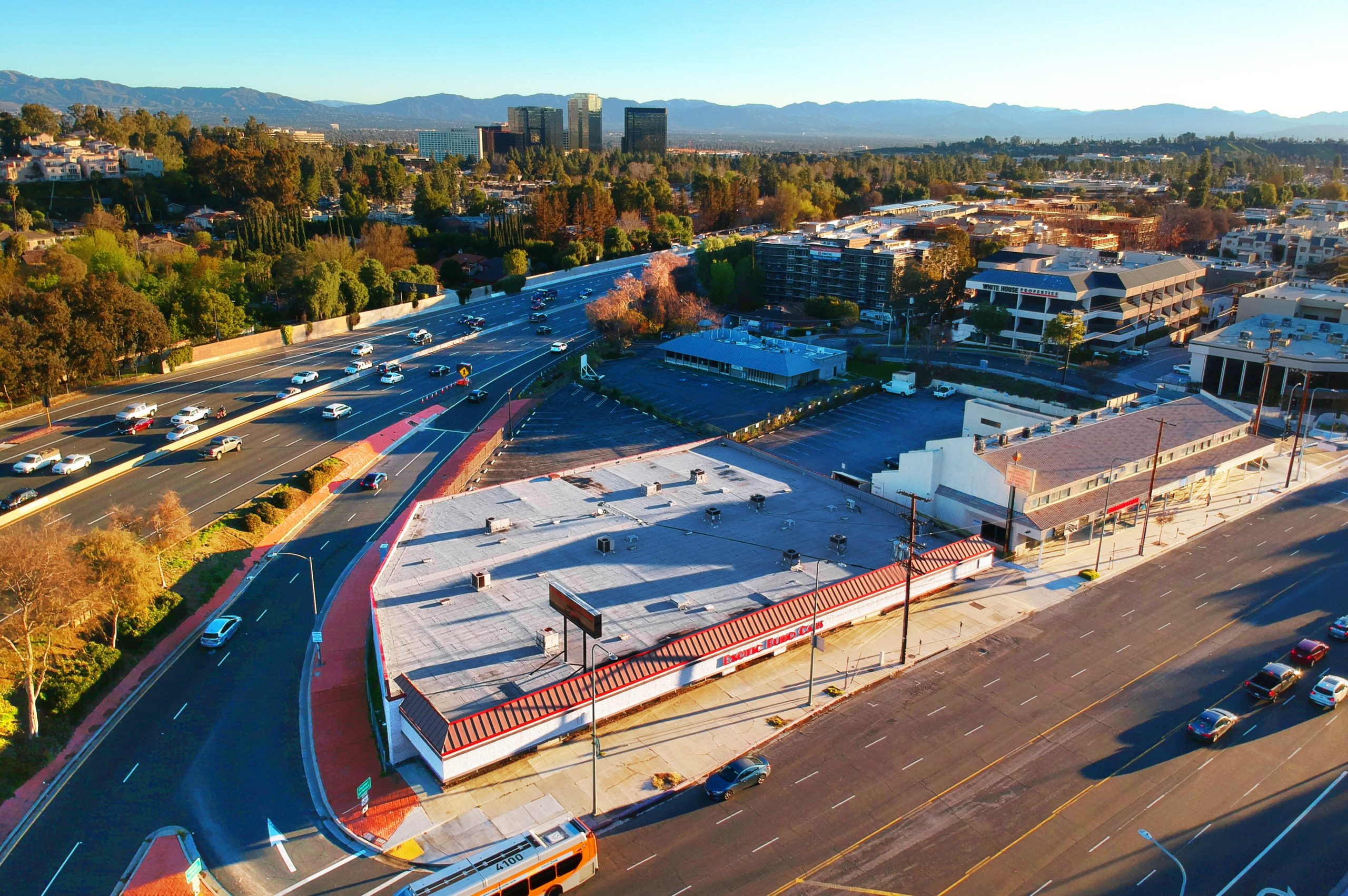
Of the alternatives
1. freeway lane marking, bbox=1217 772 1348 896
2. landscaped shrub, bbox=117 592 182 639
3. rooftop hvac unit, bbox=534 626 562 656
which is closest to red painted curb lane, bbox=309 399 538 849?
rooftop hvac unit, bbox=534 626 562 656

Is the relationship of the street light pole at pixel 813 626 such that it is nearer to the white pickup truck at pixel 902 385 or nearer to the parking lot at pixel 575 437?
the parking lot at pixel 575 437

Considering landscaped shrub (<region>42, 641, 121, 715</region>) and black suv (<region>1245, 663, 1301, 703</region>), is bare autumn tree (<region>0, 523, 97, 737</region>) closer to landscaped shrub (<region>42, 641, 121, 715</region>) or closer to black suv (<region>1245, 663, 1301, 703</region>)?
landscaped shrub (<region>42, 641, 121, 715</region>)

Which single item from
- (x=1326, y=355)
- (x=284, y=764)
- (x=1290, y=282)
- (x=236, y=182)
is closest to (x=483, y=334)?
(x=236, y=182)

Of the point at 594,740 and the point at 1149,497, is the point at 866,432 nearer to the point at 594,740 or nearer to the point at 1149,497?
the point at 1149,497

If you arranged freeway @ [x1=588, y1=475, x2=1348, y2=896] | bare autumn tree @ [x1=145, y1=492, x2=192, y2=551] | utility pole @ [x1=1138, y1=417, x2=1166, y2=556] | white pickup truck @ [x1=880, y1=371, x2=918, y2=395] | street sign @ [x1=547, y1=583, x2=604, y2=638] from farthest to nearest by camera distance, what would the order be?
white pickup truck @ [x1=880, y1=371, x2=918, y2=395] → utility pole @ [x1=1138, y1=417, x2=1166, y2=556] → bare autumn tree @ [x1=145, y1=492, x2=192, y2=551] → street sign @ [x1=547, y1=583, x2=604, y2=638] → freeway @ [x1=588, y1=475, x2=1348, y2=896]

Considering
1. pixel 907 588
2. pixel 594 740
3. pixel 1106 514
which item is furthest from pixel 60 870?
pixel 1106 514

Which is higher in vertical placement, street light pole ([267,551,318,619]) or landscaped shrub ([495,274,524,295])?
A: landscaped shrub ([495,274,524,295])

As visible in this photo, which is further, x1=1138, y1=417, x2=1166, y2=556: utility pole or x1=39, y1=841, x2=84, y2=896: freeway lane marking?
x1=1138, y1=417, x2=1166, y2=556: utility pole
